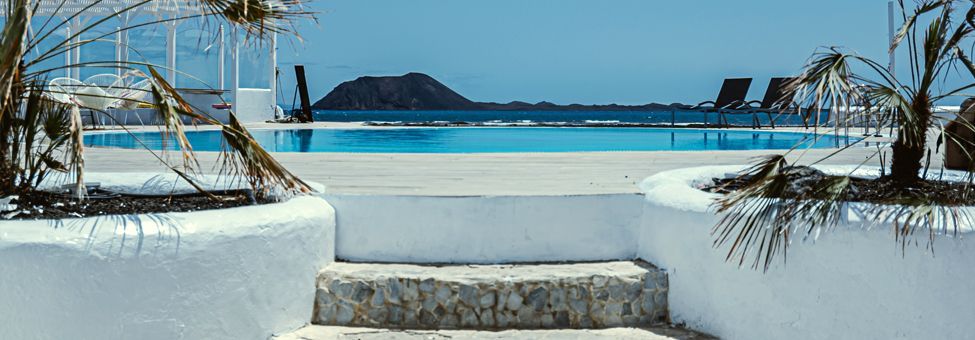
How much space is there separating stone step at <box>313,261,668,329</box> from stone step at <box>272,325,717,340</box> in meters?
0.05

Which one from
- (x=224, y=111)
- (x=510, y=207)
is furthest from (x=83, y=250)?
(x=224, y=111)

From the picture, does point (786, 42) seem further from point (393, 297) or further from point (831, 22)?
point (393, 297)

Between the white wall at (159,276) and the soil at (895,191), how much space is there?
2.09 m

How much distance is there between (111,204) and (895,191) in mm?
3684

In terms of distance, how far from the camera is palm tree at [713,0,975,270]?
11.3ft

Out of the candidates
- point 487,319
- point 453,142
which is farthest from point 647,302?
point 453,142

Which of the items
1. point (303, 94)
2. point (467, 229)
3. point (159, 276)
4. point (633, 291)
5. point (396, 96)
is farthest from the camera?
point (396, 96)

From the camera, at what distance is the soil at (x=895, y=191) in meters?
3.57

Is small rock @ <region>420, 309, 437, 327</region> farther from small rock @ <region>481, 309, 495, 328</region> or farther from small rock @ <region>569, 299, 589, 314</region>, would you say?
small rock @ <region>569, 299, 589, 314</region>

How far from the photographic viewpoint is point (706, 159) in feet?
27.3

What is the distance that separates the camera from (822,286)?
3568 millimetres

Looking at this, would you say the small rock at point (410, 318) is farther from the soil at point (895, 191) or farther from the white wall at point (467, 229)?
the soil at point (895, 191)

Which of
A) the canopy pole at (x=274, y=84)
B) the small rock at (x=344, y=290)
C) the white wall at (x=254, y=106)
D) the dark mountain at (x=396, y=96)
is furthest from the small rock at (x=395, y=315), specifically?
the dark mountain at (x=396, y=96)

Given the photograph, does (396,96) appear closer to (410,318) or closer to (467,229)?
(467,229)
